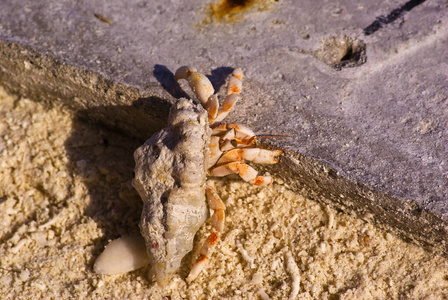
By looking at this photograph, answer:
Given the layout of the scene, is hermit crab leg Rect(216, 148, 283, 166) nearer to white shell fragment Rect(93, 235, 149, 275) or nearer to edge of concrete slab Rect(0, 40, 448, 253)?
edge of concrete slab Rect(0, 40, 448, 253)

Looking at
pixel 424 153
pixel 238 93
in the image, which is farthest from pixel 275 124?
pixel 424 153

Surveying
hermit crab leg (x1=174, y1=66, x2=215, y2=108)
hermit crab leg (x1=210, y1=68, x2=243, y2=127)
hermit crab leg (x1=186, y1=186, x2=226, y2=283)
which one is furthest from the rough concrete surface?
hermit crab leg (x1=186, y1=186, x2=226, y2=283)

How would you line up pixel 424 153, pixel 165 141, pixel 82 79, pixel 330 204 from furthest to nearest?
1. pixel 82 79
2. pixel 330 204
3. pixel 424 153
4. pixel 165 141

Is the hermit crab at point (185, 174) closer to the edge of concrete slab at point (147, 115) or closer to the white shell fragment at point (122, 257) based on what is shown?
the white shell fragment at point (122, 257)

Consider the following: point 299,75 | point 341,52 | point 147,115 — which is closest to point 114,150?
point 147,115

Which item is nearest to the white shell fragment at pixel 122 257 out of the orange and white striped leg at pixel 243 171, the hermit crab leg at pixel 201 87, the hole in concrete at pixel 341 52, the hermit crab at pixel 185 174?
the hermit crab at pixel 185 174

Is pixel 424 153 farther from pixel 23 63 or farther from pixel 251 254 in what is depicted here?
pixel 23 63

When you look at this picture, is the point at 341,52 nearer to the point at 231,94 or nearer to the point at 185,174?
the point at 231,94
